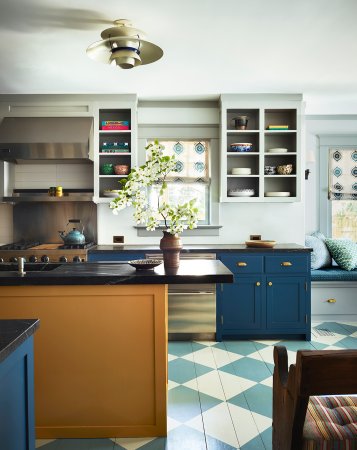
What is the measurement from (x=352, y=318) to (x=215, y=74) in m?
3.33

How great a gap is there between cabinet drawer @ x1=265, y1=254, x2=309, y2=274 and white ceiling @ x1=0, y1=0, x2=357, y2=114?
1.89 m

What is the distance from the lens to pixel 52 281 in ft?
8.52

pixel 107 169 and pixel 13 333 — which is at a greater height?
pixel 107 169

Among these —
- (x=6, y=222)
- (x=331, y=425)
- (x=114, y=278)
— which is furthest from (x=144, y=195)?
(x=6, y=222)

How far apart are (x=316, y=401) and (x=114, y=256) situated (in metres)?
3.04

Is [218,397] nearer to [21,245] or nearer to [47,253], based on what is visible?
[47,253]

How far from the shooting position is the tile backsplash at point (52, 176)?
17.4 feet

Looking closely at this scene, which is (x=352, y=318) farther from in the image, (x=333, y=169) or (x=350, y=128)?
(x=350, y=128)

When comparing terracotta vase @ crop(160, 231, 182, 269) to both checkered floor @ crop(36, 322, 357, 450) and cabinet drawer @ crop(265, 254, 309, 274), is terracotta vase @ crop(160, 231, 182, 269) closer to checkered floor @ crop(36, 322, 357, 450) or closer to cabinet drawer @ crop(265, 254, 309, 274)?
checkered floor @ crop(36, 322, 357, 450)

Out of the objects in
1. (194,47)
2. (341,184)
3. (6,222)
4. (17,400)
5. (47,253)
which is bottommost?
(17,400)

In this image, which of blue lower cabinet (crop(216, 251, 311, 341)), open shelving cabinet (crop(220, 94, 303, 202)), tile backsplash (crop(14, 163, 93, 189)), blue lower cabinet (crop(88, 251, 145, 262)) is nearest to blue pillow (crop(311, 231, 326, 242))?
open shelving cabinet (crop(220, 94, 303, 202))

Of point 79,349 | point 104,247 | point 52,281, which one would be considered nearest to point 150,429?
point 79,349

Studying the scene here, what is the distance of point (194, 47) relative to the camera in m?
3.70

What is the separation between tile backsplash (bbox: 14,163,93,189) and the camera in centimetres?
530
